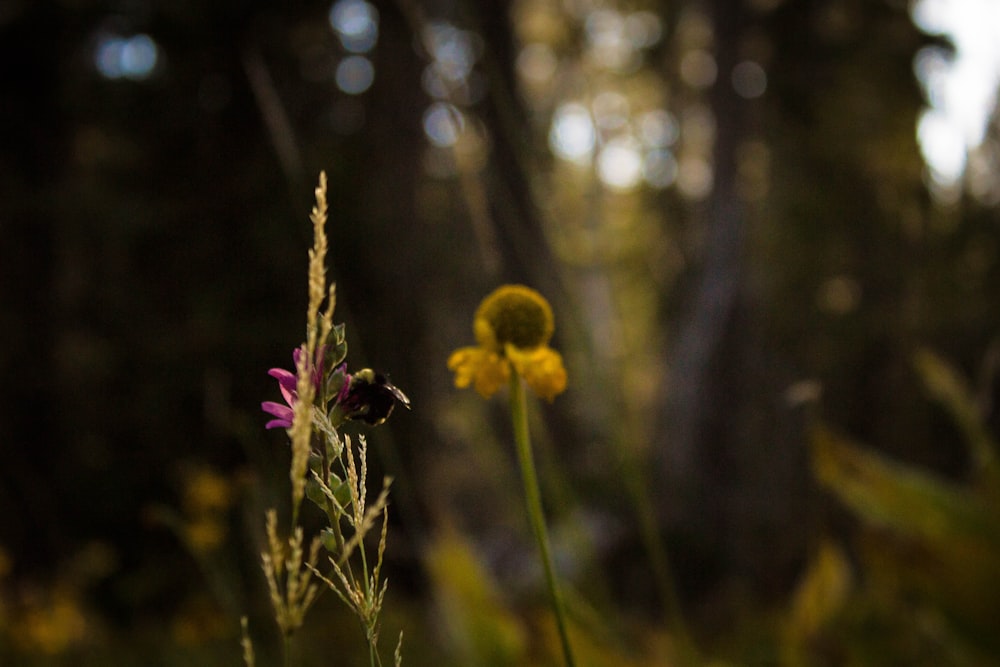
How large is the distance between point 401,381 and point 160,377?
→ 42.6 inches

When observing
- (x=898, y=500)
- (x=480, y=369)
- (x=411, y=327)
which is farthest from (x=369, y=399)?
(x=411, y=327)

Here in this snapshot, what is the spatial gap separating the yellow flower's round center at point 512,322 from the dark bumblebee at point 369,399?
0.66 feet

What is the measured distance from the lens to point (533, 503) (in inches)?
22.6

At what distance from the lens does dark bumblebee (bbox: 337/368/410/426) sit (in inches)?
20.6

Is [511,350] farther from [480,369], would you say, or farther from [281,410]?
[281,410]

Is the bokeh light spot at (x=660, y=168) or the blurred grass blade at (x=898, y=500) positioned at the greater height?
the bokeh light spot at (x=660, y=168)

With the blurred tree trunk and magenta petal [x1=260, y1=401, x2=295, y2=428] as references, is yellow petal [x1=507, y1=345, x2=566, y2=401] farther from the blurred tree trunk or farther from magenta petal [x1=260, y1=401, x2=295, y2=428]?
the blurred tree trunk

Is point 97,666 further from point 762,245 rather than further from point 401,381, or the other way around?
point 762,245

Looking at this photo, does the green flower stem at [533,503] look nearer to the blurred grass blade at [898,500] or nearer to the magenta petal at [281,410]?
the magenta petal at [281,410]

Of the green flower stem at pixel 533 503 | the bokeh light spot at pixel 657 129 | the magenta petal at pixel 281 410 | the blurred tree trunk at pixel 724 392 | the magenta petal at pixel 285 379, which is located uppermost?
the bokeh light spot at pixel 657 129

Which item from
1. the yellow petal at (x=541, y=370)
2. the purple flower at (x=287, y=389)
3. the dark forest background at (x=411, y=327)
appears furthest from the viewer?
the dark forest background at (x=411, y=327)

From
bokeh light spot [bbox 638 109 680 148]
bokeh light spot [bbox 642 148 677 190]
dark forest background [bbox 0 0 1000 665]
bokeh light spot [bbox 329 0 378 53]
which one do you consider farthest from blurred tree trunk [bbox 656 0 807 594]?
bokeh light spot [bbox 638 109 680 148]

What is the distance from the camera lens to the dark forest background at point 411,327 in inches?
80.0

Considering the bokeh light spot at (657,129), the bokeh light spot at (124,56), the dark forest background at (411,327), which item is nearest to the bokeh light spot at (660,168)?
the bokeh light spot at (657,129)
